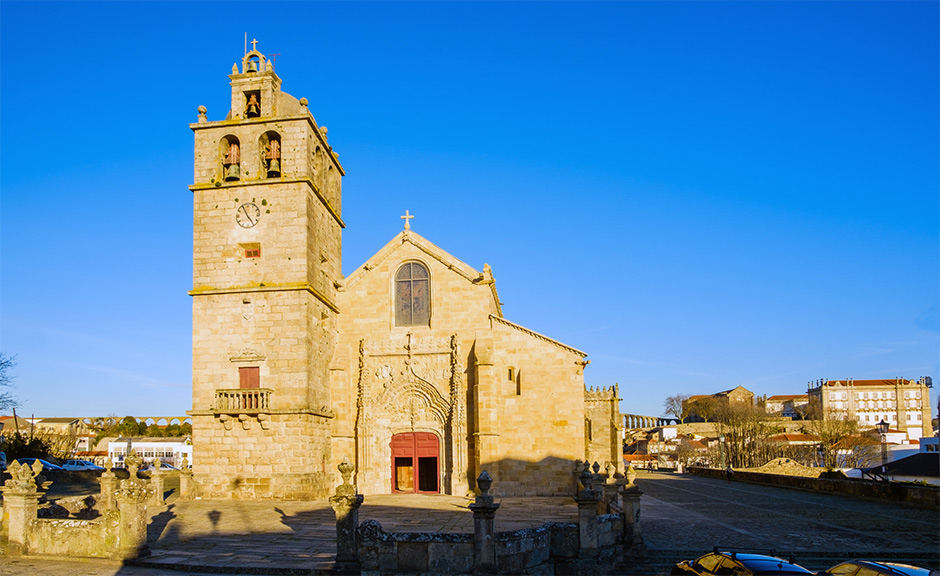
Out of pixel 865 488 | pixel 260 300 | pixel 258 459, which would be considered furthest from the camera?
pixel 865 488

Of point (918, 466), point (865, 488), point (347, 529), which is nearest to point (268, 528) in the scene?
point (347, 529)

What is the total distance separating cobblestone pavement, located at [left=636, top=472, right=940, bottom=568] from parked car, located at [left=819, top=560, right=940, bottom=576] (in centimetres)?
482

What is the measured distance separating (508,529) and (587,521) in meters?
3.64

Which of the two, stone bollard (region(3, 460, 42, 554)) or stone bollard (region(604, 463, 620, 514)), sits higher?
stone bollard (region(3, 460, 42, 554))

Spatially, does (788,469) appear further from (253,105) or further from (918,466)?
(253,105)

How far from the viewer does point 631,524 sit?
15867mm

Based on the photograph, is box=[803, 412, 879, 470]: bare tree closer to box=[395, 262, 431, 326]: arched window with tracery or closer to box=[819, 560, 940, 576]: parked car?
box=[395, 262, 431, 326]: arched window with tracery

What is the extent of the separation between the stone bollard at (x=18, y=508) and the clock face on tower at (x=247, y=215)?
1413cm

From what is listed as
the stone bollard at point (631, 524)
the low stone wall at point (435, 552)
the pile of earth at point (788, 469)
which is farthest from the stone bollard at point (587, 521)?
the pile of earth at point (788, 469)

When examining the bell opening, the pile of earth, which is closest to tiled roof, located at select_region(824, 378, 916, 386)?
the pile of earth

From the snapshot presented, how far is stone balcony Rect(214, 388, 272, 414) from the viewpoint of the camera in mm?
25828

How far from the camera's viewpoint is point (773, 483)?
38.2 metres

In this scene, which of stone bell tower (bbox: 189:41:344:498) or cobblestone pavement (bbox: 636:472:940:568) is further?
stone bell tower (bbox: 189:41:344:498)

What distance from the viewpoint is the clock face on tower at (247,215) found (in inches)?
1093
